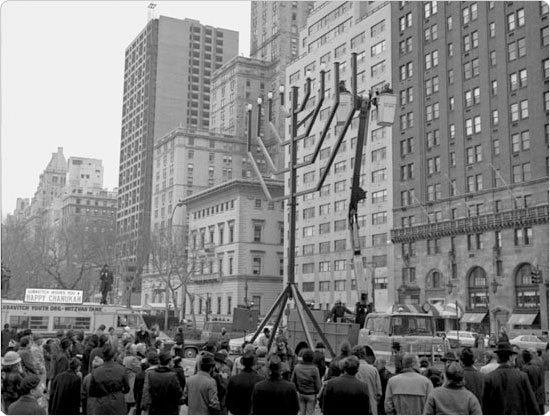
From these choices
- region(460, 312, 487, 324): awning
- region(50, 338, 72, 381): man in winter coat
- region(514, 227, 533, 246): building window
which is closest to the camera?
region(50, 338, 72, 381): man in winter coat

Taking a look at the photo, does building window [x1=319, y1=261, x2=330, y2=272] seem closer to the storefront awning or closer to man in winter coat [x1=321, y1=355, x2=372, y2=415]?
the storefront awning

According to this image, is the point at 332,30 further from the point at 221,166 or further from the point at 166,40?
the point at 166,40

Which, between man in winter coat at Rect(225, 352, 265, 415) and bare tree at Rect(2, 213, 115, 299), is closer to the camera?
man in winter coat at Rect(225, 352, 265, 415)

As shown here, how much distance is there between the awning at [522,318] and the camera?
55.9 metres

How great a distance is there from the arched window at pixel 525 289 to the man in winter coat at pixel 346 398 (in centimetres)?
5273

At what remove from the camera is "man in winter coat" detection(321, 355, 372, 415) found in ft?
28.7

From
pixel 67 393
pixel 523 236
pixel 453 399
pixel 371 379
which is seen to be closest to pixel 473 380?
pixel 371 379

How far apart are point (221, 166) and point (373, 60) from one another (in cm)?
5069

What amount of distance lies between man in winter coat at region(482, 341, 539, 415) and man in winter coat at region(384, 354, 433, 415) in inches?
33.6

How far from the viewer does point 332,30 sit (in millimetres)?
92625

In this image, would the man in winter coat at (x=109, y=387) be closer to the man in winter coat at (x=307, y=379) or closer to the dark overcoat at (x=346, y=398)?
the man in winter coat at (x=307, y=379)

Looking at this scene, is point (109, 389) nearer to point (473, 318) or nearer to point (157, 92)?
point (473, 318)

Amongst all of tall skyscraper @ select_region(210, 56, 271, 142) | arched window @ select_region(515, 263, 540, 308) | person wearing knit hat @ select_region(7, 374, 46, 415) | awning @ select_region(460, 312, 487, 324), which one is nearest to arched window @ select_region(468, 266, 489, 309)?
awning @ select_region(460, 312, 487, 324)

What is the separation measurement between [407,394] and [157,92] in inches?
5838
